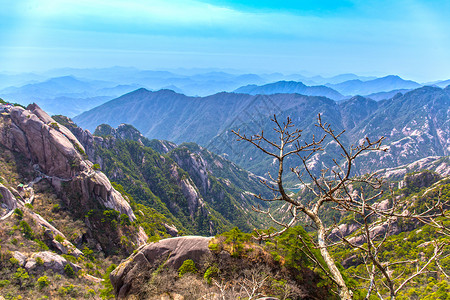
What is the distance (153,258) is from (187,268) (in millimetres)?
6083

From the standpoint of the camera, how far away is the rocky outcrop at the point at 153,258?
111ft

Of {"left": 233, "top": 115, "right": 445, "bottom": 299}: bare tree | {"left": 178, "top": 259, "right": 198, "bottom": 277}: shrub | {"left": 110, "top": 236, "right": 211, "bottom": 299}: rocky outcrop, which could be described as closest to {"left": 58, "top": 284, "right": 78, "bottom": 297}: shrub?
{"left": 110, "top": 236, "right": 211, "bottom": 299}: rocky outcrop

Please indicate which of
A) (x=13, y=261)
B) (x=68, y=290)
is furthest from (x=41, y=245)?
(x=68, y=290)

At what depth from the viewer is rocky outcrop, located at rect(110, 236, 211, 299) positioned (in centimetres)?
3384

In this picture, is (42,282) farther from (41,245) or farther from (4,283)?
(41,245)

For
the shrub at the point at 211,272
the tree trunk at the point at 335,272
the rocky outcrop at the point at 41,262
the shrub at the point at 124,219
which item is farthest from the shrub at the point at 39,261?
the tree trunk at the point at 335,272

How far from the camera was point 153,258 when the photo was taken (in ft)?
117

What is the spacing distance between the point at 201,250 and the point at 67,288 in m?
28.6

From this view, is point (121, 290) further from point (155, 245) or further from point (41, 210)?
point (41, 210)

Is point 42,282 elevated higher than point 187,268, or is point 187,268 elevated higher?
point 187,268

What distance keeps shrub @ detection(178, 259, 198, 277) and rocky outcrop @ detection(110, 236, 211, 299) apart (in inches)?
36.9

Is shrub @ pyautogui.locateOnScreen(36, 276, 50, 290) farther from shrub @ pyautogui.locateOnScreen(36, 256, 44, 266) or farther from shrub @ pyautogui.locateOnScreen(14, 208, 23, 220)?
shrub @ pyautogui.locateOnScreen(14, 208, 23, 220)

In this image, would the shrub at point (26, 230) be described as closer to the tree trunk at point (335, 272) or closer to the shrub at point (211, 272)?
the shrub at point (211, 272)

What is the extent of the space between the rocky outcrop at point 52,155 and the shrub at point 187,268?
50.7 metres
